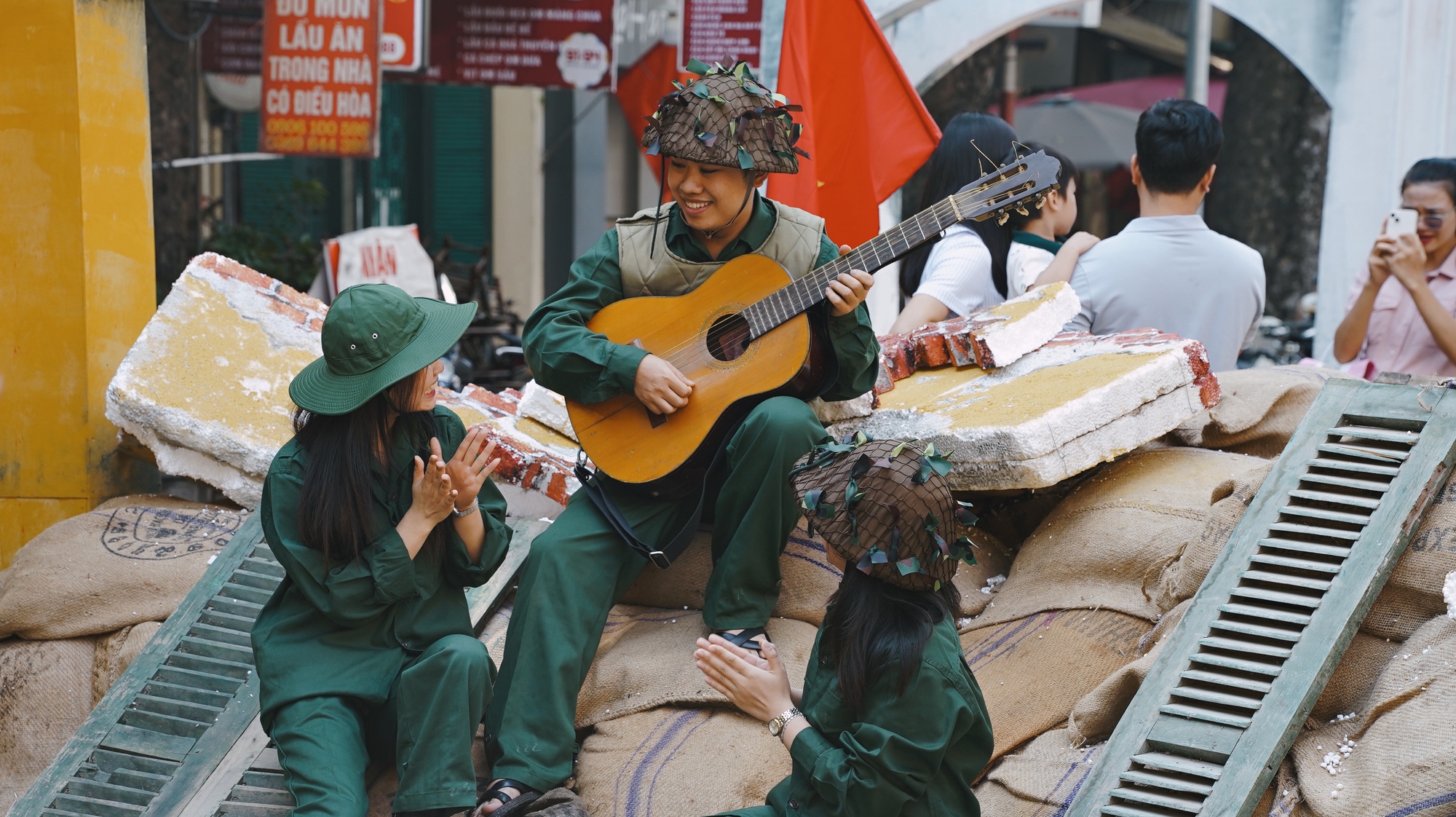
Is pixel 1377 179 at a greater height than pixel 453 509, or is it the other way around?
pixel 1377 179

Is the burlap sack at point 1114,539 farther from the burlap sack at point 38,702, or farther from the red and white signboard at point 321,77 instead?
the red and white signboard at point 321,77

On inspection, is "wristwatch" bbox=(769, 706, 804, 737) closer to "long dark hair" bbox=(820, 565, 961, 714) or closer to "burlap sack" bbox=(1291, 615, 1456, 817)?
"long dark hair" bbox=(820, 565, 961, 714)

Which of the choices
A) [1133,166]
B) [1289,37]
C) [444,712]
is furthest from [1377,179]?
[444,712]

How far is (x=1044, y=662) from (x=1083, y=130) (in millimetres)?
9061

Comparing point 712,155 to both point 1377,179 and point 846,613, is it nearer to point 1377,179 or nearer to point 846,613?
point 846,613

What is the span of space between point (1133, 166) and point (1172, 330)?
0.55 metres

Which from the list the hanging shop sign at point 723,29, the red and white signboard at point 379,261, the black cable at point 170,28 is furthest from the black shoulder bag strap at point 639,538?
the hanging shop sign at point 723,29

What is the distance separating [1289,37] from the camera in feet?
22.3

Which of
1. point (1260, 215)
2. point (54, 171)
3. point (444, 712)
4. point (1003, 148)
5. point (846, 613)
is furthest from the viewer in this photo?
point (1260, 215)

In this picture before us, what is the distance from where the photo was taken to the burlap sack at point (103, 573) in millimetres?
→ 4062

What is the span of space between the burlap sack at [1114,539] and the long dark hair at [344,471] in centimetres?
166

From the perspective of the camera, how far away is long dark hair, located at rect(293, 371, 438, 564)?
3.07 meters

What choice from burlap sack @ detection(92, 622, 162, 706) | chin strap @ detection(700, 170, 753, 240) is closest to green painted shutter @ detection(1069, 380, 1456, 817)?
chin strap @ detection(700, 170, 753, 240)

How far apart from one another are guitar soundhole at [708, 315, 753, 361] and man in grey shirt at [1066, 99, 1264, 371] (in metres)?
1.53
